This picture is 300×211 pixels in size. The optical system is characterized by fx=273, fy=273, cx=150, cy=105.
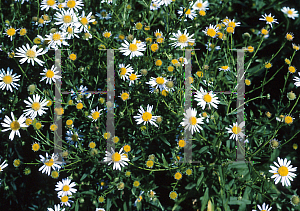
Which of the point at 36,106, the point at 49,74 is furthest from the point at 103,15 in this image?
the point at 36,106

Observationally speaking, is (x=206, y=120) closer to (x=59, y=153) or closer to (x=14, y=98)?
(x=59, y=153)

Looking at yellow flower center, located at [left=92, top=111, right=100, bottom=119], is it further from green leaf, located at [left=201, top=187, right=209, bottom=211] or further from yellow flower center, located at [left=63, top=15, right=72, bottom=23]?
green leaf, located at [left=201, top=187, right=209, bottom=211]

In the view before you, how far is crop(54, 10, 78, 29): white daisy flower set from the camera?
7.95 feet

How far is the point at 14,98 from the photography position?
256 cm

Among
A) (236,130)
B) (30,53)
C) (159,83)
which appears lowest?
(236,130)

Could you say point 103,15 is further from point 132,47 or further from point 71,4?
point 132,47

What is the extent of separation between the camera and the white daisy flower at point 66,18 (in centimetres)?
242

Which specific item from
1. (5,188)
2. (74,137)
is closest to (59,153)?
(74,137)

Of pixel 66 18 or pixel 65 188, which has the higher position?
pixel 66 18

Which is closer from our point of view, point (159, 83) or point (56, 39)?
point (159, 83)

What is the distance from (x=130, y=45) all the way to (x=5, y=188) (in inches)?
65.7

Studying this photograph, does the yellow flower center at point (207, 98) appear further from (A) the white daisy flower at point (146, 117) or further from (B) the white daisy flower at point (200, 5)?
(B) the white daisy flower at point (200, 5)

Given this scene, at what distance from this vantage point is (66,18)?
2447 millimetres

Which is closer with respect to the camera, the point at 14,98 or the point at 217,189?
the point at 217,189
